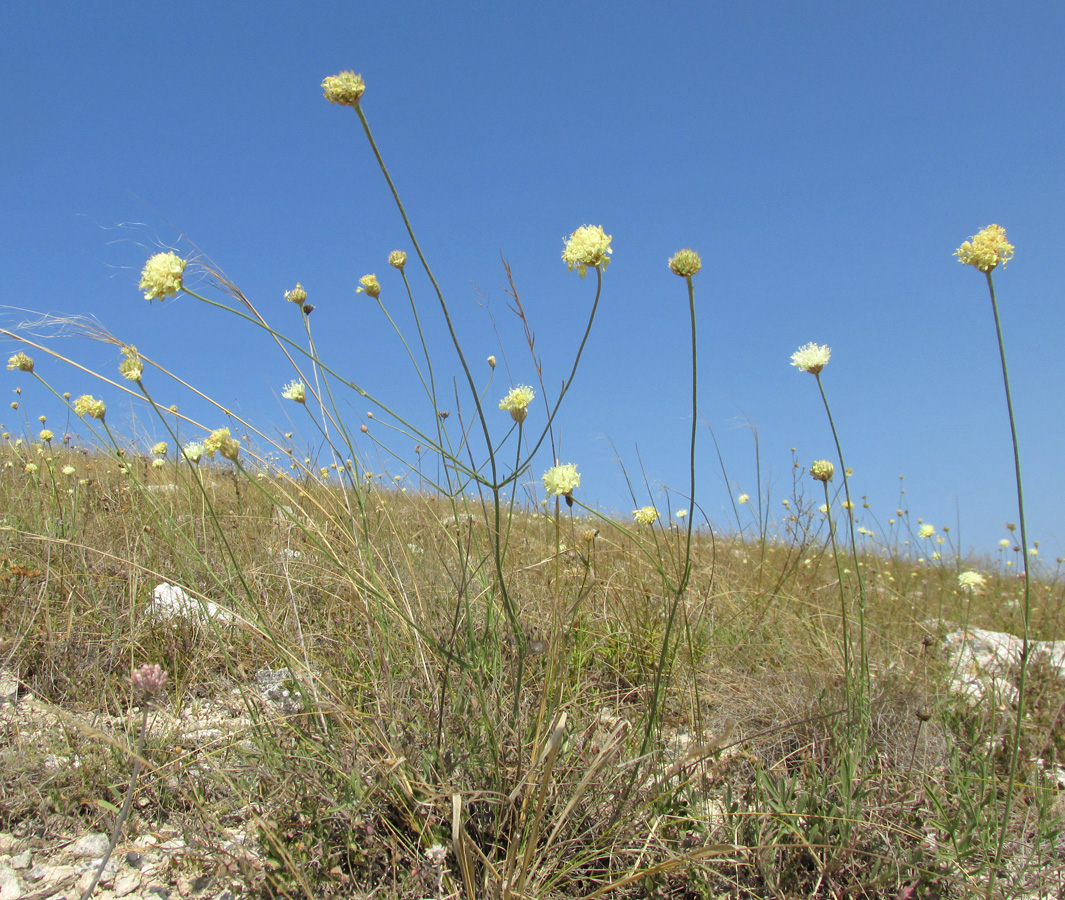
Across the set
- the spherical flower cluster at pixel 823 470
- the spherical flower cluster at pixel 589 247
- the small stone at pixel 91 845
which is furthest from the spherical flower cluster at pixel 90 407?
the spherical flower cluster at pixel 823 470

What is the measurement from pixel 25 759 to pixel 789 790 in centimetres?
223

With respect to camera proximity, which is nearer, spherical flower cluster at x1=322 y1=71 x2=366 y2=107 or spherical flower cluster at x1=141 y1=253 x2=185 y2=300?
spherical flower cluster at x1=322 y1=71 x2=366 y2=107

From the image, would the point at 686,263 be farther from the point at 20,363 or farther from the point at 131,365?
the point at 20,363

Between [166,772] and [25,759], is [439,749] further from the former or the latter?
[25,759]

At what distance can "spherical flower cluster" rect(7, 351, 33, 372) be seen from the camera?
2.72 metres

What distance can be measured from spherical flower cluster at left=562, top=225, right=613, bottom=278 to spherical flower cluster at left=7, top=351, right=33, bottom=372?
7.87ft

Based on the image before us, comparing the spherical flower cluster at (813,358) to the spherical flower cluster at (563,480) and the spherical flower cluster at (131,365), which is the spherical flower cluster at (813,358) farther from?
the spherical flower cluster at (131,365)

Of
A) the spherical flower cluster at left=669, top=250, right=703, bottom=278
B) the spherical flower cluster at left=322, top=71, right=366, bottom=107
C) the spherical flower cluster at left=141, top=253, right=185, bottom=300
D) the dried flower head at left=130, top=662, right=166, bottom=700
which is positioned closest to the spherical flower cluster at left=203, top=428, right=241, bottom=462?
the spherical flower cluster at left=141, top=253, right=185, bottom=300

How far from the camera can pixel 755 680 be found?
8.59 ft

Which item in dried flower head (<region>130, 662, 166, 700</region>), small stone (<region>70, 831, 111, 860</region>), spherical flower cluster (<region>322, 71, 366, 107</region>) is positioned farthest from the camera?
small stone (<region>70, 831, 111, 860</region>)

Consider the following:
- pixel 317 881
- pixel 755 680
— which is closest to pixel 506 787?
pixel 317 881

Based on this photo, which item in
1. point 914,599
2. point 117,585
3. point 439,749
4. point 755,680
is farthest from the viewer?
point 914,599

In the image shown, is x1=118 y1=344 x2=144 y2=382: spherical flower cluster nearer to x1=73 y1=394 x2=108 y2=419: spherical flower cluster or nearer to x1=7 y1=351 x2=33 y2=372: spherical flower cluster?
x1=73 y1=394 x2=108 y2=419: spherical flower cluster

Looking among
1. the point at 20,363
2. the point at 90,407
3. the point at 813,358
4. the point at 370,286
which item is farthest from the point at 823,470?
the point at 20,363
